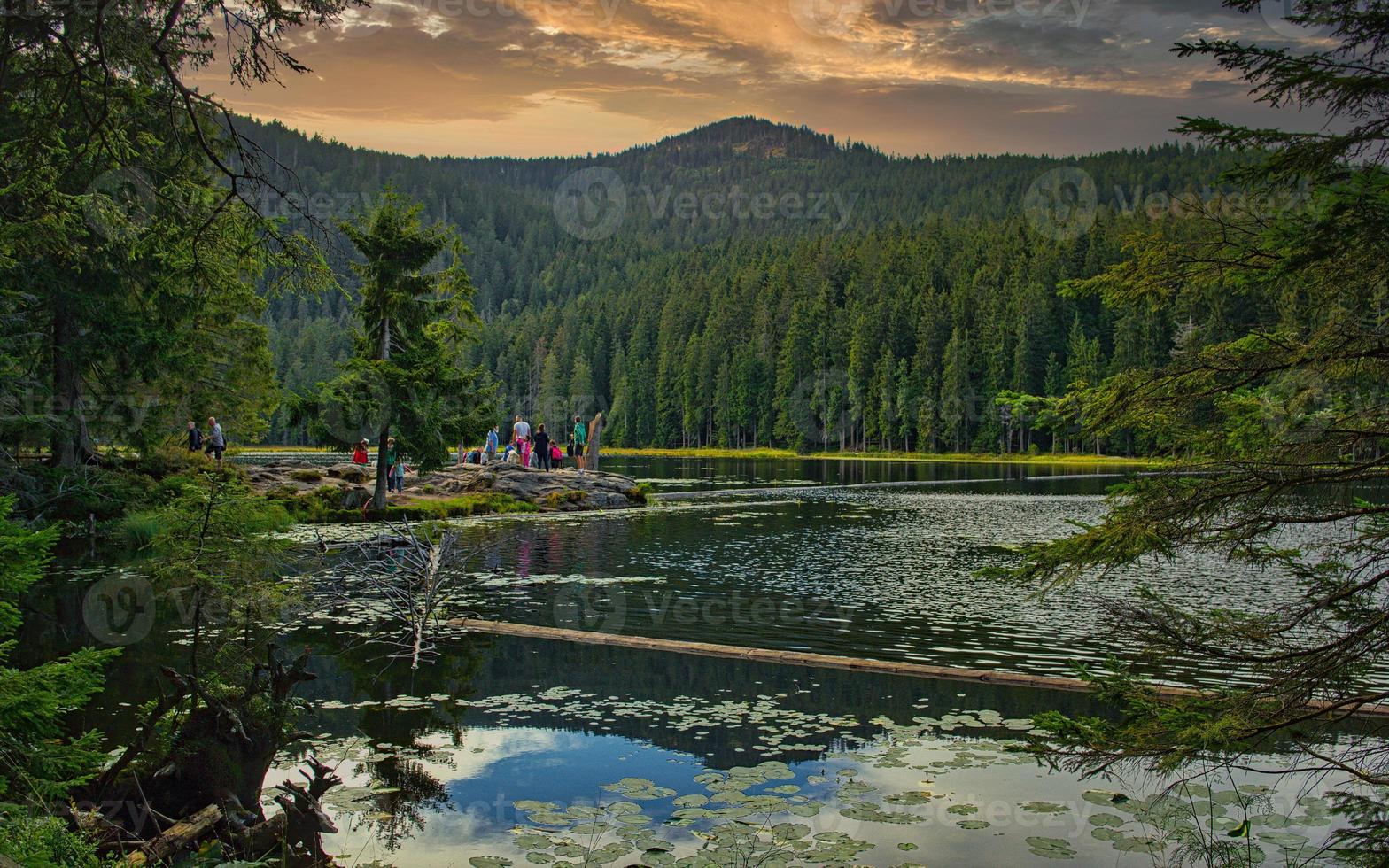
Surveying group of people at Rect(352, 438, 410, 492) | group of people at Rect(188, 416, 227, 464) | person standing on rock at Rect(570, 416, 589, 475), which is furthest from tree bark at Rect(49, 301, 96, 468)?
person standing on rock at Rect(570, 416, 589, 475)

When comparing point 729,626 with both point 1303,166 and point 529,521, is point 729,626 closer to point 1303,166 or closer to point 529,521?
point 1303,166

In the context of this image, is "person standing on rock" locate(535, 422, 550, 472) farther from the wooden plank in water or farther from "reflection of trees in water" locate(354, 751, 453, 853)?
"reflection of trees in water" locate(354, 751, 453, 853)

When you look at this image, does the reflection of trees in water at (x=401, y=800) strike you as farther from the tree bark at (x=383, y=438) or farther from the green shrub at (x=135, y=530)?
the tree bark at (x=383, y=438)

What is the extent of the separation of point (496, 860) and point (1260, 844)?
548 centimetres

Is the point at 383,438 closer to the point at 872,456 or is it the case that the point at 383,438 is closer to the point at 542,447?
the point at 542,447

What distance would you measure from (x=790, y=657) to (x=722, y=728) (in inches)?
116

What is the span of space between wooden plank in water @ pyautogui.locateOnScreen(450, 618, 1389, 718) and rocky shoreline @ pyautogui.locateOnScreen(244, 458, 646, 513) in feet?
57.1

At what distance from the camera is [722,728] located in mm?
10086

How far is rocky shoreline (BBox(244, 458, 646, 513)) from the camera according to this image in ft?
101

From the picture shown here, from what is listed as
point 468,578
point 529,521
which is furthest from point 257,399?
point 468,578

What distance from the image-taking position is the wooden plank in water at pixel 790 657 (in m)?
11.3

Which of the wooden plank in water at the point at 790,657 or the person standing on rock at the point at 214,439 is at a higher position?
the person standing on rock at the point at 214,439

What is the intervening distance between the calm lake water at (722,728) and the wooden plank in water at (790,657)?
181 mm

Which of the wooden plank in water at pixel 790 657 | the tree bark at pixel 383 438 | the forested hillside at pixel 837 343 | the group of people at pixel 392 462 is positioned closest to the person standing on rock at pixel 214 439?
A: the group of people at pixel 392 462
